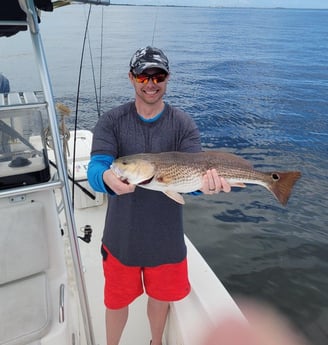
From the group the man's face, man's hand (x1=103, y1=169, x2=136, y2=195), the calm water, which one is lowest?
the calm water

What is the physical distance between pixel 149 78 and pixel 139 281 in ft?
5.26

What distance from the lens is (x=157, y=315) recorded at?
2.88 meters

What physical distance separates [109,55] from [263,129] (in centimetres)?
1910

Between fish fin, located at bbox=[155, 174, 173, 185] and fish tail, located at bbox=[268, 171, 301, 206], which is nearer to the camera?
fish fin, located at bbox=[155, 174, 173, 185]

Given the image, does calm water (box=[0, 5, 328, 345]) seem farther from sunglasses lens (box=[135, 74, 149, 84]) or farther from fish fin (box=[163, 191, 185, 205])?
fish fin (box=[163, 191, 185, 205])

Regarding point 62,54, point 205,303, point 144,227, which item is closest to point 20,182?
point 144,227

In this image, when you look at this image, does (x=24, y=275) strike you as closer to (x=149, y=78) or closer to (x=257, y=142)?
(x=149, y=78)

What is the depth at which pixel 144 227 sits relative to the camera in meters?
2.54

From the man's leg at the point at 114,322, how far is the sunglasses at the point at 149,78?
1.86 m

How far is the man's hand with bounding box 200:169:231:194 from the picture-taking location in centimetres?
245

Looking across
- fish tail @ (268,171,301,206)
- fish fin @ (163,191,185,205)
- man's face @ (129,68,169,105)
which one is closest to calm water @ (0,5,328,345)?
man's face @ (129,68,169,105)

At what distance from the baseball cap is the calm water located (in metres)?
1.07

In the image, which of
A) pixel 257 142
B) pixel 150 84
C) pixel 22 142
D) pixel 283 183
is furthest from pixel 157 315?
pixel 257 142

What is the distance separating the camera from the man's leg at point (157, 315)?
112 inches
